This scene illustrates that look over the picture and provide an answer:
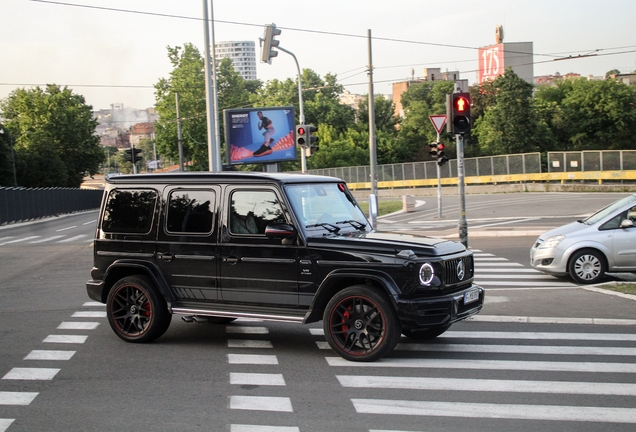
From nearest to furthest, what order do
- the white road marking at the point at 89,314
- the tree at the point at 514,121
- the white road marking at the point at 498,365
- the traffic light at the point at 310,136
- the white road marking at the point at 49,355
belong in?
the white road marking at the point at 498,365 → the white road marking at the point at 49,355 → the white road marking at the point at 89,314 → the traffic light at the point at 310,136 → the tree at the point at 514,121

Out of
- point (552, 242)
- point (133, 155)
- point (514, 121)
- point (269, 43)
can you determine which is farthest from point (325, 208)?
point (514, 121)

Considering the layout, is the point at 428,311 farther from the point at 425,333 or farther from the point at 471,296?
the point at 425,333

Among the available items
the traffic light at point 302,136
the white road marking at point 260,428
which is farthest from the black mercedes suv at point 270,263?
the traffic light at point 302,136

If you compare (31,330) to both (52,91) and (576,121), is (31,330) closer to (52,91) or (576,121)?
(576,121)

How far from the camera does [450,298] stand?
7.71m

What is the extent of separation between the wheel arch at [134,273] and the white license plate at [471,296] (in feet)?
11.1

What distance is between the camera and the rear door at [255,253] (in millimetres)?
8164

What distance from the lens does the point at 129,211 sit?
9.27 m

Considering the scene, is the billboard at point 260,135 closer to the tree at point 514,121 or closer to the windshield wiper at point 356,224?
the windshield wiper at point 356,224

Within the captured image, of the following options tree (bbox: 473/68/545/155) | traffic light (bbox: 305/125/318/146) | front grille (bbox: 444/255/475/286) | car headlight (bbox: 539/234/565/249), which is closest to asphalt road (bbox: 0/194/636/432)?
front grille (bbox: 444/255/475/286)

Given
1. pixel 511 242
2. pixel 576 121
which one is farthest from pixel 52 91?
pixel 511 242

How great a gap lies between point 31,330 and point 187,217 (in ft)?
9.96

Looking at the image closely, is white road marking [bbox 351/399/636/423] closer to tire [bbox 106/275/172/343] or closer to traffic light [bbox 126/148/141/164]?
tire [bbox 106/275/172/343]

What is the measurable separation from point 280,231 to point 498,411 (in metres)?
3.03
